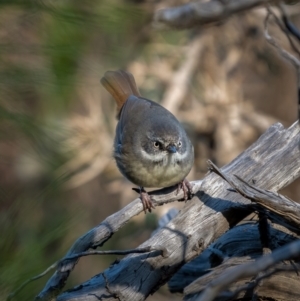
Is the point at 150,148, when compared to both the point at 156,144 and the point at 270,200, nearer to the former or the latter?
the point at 156,144

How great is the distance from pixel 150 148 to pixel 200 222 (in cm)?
104

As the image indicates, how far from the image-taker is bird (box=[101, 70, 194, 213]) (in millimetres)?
3654

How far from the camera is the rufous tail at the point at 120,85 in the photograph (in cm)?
454

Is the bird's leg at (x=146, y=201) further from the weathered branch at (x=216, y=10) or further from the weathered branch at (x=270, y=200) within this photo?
the weathered branch at (x=216, y=10)

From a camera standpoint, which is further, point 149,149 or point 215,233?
point 149,149

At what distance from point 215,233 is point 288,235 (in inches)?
13.7

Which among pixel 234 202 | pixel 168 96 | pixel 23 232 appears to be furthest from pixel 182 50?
pixel 23 232

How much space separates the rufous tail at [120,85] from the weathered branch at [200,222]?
1.60 m

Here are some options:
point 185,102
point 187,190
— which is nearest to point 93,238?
point 187,190

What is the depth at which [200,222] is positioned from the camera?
2.94 metres

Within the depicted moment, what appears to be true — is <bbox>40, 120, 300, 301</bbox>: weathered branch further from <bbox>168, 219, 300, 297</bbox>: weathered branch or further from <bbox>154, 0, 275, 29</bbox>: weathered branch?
<bbox>154, 0, 275, 29</bbox>: weathered branch

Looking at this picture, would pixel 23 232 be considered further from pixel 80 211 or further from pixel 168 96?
pixel 168 96

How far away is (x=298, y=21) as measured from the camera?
7.15 metres

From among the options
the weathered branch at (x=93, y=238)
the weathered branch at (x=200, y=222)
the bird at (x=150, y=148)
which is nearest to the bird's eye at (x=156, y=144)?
the bird at (x=150, y=148)
